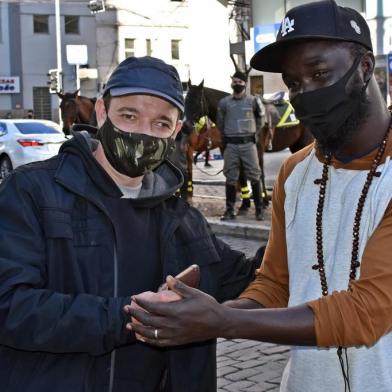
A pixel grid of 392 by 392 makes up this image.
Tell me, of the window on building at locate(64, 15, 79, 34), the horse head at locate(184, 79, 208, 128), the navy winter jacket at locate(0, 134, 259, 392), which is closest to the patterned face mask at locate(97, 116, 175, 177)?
the navy winter jacket at locate(0, 134, 259, 392)

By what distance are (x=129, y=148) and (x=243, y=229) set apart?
26.4 ft

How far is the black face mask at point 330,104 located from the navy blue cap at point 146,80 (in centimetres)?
47

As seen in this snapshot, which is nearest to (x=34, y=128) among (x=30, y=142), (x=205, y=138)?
(x=30, y=142)

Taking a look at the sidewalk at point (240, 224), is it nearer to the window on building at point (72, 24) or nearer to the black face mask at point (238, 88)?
the black face mask at point (238, 88)

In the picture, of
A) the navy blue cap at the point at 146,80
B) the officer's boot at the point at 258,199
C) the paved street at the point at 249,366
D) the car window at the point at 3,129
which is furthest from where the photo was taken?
the car window at the point at 3,129

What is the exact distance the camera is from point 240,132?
1094 cm

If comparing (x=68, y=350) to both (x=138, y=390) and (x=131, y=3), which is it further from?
(x=131, y=3)

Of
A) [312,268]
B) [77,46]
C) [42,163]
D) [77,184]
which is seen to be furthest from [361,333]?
[77,46]

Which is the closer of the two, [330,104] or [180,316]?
[180,316]

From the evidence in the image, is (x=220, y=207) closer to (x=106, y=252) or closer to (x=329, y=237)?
(x=106, y=252)

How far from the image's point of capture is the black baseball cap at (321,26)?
6.44ft

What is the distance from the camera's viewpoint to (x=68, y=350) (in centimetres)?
203

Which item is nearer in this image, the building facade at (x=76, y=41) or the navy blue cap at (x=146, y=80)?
the navy blue cap at (x=146, y=80)

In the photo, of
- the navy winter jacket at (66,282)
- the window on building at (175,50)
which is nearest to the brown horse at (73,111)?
the navy winter jacket at (66,282)
